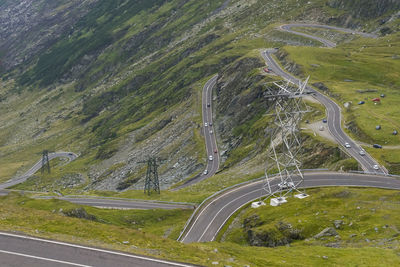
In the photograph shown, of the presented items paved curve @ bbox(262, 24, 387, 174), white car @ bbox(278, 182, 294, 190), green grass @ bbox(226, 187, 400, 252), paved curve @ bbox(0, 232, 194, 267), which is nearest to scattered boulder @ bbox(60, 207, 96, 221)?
paved curve @ bbox(0, 232, 194, 267)

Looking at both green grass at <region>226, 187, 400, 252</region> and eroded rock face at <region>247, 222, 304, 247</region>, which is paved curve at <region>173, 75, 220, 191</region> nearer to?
green grass at <region>226, 187, 400, 252</region>

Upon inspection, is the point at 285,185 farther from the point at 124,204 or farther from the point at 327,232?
the point at 124,204

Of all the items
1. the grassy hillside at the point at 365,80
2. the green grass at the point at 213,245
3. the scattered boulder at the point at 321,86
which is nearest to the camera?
the green grass at the point at 213,245

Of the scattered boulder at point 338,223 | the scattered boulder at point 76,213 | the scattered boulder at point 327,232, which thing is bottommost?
the scattered boulder at point 338,223

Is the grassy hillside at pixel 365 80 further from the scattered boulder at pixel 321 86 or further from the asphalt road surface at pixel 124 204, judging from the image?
the asphalt road surface at pixel 124 204

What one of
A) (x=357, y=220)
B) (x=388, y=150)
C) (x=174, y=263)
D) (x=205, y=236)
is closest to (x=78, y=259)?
(x=174, y=263)

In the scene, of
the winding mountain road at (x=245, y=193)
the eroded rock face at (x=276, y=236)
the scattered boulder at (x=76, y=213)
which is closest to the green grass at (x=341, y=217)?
the eroded rock face at (x=276, y=236)
